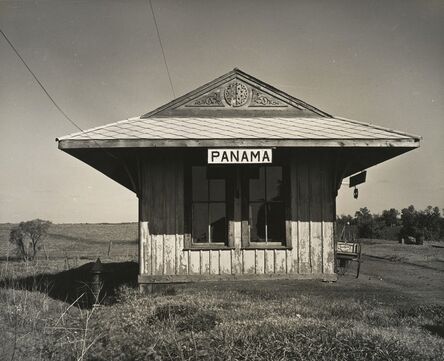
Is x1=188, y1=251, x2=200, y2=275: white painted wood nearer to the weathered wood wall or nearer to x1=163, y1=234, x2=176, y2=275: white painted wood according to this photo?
the weathered wood wall

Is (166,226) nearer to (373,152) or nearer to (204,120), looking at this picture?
(204,120)

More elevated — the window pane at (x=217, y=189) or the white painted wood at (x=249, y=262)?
the window pane at (x=217, y=189)

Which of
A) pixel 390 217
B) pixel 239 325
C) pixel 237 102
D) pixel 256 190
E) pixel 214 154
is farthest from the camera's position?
pixel 390 217

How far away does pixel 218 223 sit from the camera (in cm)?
852

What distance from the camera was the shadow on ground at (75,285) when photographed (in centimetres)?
988

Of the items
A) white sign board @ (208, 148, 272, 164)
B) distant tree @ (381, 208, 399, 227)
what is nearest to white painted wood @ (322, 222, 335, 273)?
white sign board @ (208, 148, 272, 164)

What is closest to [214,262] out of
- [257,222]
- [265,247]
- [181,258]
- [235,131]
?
[181,258]

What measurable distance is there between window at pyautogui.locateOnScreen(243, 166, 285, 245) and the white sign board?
952mm

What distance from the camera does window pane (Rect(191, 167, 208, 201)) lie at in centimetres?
855

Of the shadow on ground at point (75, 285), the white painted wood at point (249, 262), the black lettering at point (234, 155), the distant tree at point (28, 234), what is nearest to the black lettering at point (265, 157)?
the black lettering at point (234, 155)

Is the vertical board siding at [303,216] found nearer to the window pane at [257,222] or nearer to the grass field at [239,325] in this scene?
the grass field at [239,325]

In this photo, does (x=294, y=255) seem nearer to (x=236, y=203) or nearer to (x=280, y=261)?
(x=280, y=261)

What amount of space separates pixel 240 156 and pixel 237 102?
2118 mm

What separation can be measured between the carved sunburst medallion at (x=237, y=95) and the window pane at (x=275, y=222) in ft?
7.71
